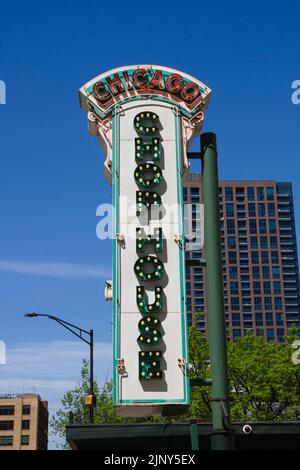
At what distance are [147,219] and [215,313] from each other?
14274 millimetres

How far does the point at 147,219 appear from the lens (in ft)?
73.8

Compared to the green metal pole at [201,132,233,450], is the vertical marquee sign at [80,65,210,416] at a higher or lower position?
higher

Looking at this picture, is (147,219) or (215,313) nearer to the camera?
(215,313)

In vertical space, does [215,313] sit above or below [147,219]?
below

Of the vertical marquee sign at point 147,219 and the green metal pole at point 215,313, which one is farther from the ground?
the vertical marquee sign at point 147,219

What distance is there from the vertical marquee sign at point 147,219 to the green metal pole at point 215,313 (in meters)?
9.36

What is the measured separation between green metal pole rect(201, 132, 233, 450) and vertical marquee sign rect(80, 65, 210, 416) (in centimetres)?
936

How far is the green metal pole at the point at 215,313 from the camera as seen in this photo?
796 cm

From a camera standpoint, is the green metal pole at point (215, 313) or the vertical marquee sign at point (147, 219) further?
the vertical marquee sign at point (147, 219)

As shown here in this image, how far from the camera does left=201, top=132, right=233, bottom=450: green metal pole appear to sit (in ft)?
26.1

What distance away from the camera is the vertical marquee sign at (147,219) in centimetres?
2069

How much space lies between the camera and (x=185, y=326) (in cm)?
2156

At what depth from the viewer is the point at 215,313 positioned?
27.3 feet

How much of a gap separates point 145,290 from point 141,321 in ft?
3.59
